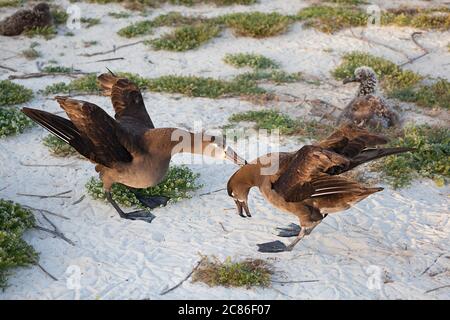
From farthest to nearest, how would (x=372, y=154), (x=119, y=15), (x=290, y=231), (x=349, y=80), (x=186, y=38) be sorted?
(x=119, y=15)
(x=186, y=38)
(x=349, y=80)
(x=290, y=231)
(x=372, y=154)

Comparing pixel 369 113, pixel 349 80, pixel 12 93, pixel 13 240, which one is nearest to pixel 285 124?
pixel 369 113

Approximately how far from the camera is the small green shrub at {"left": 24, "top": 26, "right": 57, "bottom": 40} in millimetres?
12555

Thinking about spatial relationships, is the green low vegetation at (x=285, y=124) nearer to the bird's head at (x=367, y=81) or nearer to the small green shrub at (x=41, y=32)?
the bird's head at (x=367, y=81)

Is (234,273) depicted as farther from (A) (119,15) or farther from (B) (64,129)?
(A) (119,15)

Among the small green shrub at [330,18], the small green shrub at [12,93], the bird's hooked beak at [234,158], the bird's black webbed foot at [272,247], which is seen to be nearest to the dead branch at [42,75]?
the small green shrub at [12,93]

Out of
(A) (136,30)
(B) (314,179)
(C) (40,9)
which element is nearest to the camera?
(B) (314,179)

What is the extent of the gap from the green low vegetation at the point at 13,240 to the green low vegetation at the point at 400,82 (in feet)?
21.2

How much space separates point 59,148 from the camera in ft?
27.5

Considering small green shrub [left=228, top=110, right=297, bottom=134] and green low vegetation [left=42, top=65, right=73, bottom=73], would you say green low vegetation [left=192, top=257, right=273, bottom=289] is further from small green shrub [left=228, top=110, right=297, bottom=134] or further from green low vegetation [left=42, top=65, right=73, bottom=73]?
green low vegetation [left=42, top=65, right=73, bottom=73]

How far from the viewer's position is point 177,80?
A: 34.7 ft

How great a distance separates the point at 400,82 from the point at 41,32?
22.6 feet

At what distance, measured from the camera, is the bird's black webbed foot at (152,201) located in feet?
24.0

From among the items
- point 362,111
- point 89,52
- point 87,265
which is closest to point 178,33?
point 89,52

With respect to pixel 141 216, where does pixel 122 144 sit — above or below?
above
